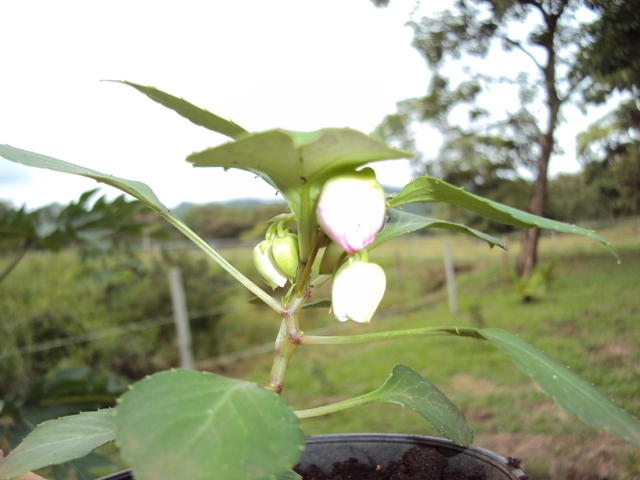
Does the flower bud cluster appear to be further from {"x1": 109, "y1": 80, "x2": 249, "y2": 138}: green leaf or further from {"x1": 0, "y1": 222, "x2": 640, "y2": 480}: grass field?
{"x1": 0, "y1": 222, "x2": 640, "y2": 480}: grass field

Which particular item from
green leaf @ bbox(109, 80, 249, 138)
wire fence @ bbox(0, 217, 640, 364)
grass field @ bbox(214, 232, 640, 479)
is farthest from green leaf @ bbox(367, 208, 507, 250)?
wire fence @ bbox(0, 217, 640, 364)

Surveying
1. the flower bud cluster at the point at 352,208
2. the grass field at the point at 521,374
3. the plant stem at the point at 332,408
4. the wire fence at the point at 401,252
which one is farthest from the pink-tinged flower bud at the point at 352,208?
the wire fence at the point at 401,252

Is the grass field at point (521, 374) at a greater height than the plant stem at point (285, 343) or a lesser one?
lesser

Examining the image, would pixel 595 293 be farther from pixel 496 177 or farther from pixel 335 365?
pixel 496 177

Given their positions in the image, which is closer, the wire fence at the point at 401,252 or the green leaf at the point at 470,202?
the green leaf at the point at 470,202

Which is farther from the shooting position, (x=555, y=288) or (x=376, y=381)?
(x=555, y=288)

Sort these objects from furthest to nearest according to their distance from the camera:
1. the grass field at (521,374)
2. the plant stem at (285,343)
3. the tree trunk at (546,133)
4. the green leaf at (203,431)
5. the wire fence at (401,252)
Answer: the wire fence at (401,252) < the tree trunk at (546,133) < the grass field at (521,374) < the plant stem at (285,343) < the green leaf at (203,431)

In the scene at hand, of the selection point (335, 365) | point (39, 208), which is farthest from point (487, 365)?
point (39, 208)

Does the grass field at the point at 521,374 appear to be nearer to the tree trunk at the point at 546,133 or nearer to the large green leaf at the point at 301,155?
the tree trunk at the point at 546,133
